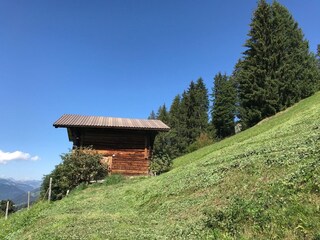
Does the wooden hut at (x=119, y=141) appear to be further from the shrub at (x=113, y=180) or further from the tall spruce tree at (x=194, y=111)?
the tall spruce tree at (x=194, y=111)

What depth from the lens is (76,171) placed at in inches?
925

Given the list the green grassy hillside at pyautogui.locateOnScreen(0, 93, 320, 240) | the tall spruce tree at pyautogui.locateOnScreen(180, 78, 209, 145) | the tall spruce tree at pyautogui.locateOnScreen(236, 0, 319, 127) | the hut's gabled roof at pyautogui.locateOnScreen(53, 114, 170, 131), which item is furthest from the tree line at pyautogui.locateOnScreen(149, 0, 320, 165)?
the green grassy hillside at pyautogui.locateOnScreen(0, 93, 320, 240)

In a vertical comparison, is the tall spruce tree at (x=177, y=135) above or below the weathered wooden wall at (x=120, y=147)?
above

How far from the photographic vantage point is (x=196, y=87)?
81.4 m

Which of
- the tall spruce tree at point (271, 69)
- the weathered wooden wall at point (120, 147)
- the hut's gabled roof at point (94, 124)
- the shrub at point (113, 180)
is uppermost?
the tall spruce tree at point (271, 69)

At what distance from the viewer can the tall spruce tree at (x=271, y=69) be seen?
130 feet

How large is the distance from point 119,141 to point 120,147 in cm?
53

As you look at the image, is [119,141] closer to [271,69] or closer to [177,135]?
[271,69]

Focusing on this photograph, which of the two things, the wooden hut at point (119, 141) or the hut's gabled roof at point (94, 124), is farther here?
the wooden hut at point (119, 141)

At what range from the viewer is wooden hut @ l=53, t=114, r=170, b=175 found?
26531 mm

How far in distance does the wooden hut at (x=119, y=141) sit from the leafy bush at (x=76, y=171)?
1.97 meters

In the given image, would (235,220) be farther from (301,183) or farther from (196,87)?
(196,87)

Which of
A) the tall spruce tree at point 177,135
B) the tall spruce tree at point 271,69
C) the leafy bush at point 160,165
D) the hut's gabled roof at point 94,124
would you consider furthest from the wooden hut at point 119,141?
the tall spruce tree at point 177,135

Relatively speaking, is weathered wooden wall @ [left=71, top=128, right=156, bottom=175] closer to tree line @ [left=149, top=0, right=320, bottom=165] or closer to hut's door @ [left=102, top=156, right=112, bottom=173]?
hut's door @ [left=102, top=156, right=112, bottom=173]
